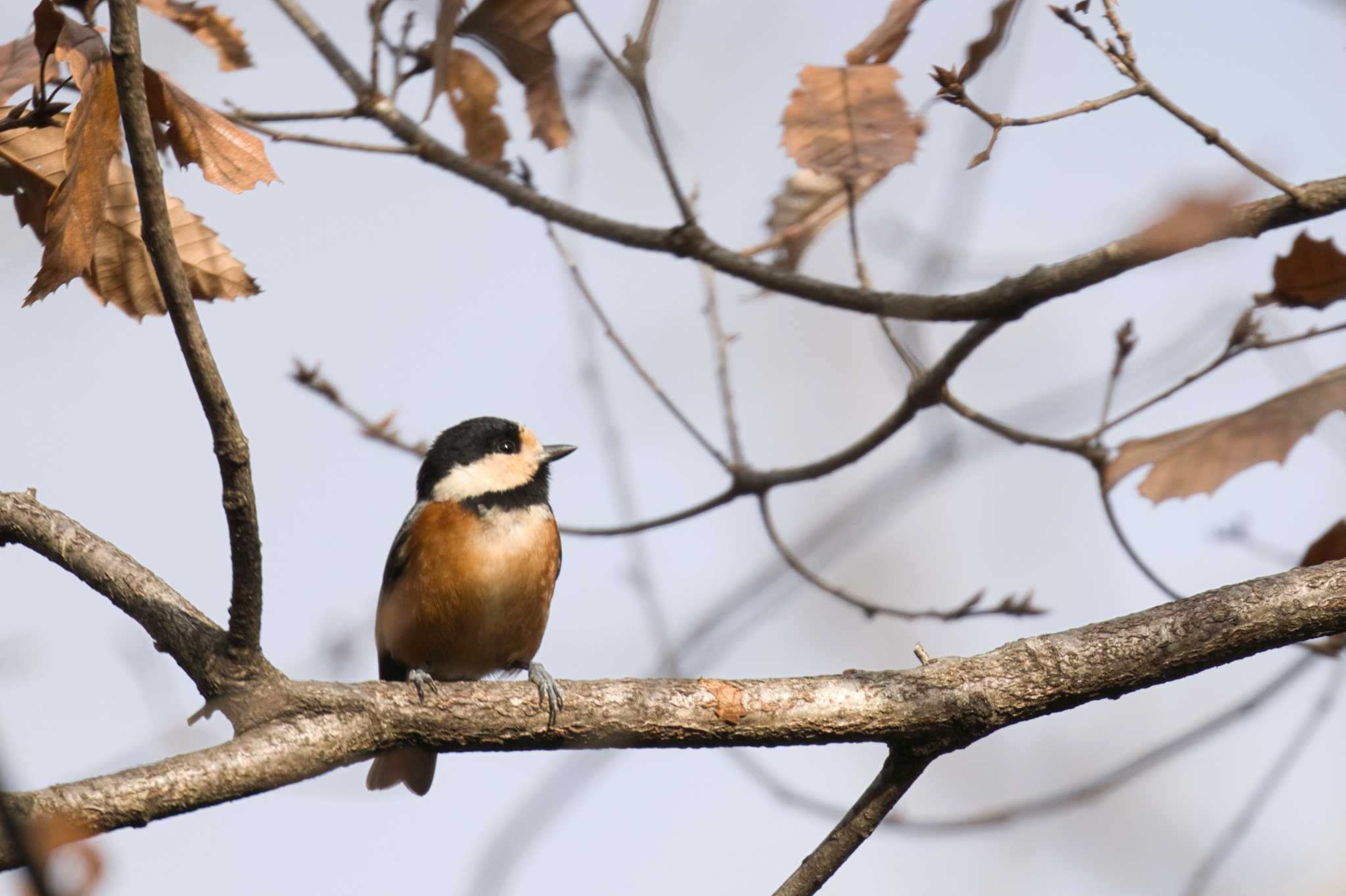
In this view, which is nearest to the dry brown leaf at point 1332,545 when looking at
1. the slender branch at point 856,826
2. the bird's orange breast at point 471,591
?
the slender branch at point 856,826

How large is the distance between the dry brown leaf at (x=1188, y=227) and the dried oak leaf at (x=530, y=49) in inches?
85.3

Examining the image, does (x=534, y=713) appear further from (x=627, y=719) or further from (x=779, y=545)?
(x=779, y=545)

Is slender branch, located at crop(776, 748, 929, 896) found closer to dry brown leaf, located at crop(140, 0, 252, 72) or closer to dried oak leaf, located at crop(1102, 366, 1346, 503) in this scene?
dried oak leaf, located at crop(1102, 366, 1346, 503)

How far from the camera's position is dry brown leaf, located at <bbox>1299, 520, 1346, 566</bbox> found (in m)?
3.89

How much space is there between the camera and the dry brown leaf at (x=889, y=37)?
12.4 ft

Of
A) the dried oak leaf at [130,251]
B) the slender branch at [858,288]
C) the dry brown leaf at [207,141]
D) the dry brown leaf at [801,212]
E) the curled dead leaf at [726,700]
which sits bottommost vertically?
the curled dead leaf at [726,700]

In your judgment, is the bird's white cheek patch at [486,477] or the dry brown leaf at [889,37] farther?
the bird's white cheek patch at [486,477]

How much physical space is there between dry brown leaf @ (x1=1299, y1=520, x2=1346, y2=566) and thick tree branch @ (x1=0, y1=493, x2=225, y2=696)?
323cm

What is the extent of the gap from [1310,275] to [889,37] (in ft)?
4.69

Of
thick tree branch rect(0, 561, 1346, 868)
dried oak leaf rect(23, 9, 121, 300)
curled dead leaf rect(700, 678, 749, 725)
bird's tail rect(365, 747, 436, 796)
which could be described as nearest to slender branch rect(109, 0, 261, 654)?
dried oak leaf rect(23, 9, 121, 300)

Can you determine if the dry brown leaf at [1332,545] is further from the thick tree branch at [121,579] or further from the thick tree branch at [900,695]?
the thick tree branch at [121,579]

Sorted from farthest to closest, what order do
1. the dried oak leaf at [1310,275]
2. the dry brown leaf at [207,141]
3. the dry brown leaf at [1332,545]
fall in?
the dry brown leaf at [1332,545]
the dried oak leaf at [1310,275]
the dry brown leaf at [207,141]

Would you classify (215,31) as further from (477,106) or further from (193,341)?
(193,341)

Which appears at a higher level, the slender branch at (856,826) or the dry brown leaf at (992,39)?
the dry brown leaf at (992,39)
